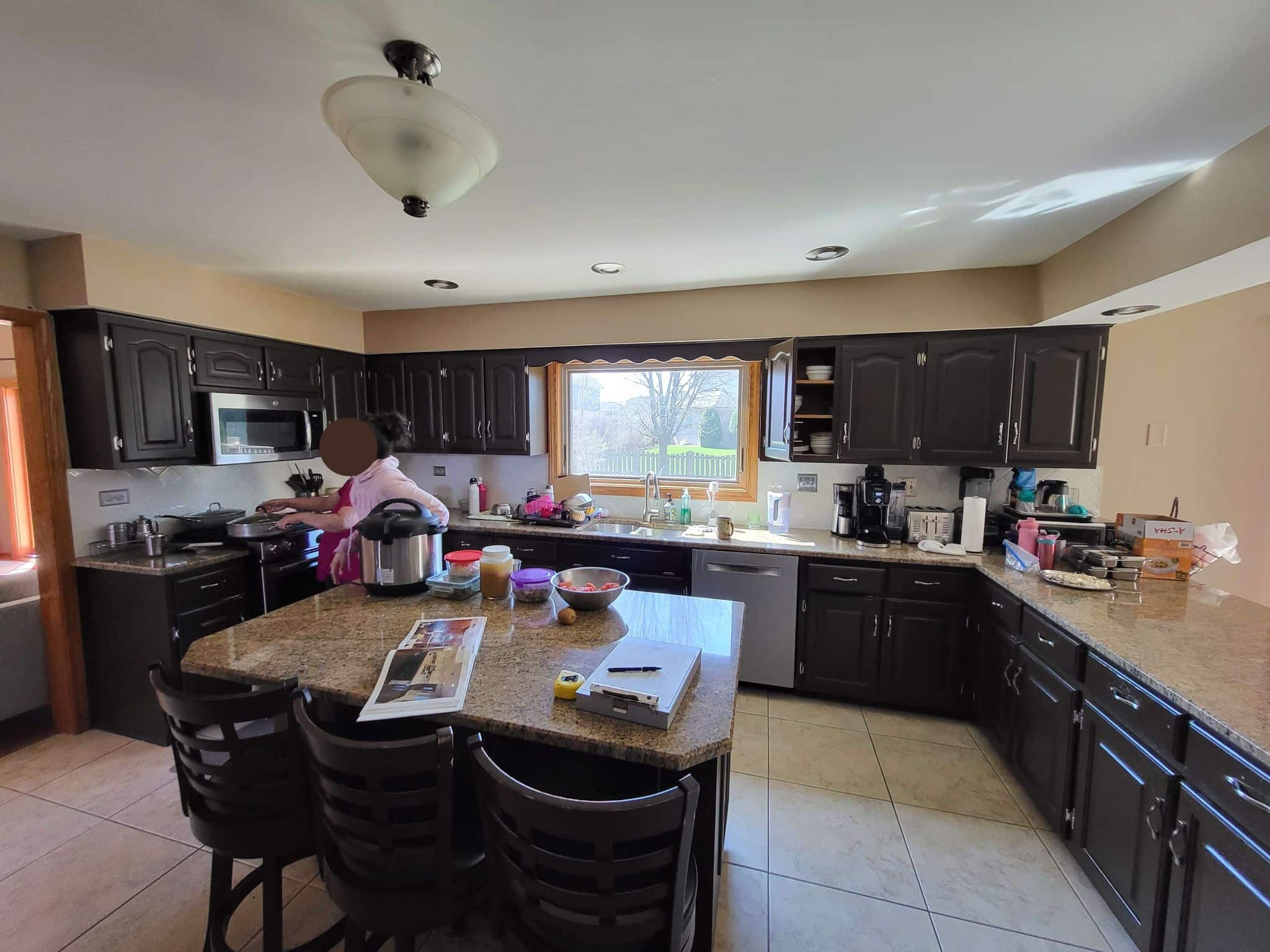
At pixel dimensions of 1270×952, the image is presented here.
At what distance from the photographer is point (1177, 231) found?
1.74 meters

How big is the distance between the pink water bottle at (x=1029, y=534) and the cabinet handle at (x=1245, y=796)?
1427 mm

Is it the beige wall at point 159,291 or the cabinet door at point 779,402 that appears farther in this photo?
the cabinet door at point 779,402

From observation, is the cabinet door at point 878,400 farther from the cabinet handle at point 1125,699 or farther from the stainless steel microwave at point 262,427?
the stainless steel microwave at point 262,427

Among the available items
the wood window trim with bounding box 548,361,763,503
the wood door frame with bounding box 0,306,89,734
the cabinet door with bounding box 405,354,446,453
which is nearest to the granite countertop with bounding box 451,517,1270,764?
the wood window trim with bounding box 548,361,763,503

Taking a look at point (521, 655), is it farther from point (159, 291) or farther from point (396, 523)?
point (159, 291)

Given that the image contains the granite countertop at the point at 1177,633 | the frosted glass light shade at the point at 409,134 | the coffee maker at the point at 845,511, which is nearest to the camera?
the frosted glass light shade at the point at 409,134

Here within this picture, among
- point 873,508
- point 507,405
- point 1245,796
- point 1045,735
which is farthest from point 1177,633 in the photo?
point 507,405

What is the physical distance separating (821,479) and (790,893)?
226 cm

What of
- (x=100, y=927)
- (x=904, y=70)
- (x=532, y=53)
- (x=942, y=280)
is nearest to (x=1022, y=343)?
(x=942, y=280)

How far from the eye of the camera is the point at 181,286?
2.69 metres

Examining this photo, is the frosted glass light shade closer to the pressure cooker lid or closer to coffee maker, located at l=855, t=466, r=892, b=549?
the pressure cooker lid

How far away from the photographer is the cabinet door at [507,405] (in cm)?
362

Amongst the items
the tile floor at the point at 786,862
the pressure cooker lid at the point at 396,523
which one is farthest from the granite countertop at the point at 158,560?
the pressure cooker lid at the point at 396,523

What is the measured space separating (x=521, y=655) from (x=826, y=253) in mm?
A: 2341
